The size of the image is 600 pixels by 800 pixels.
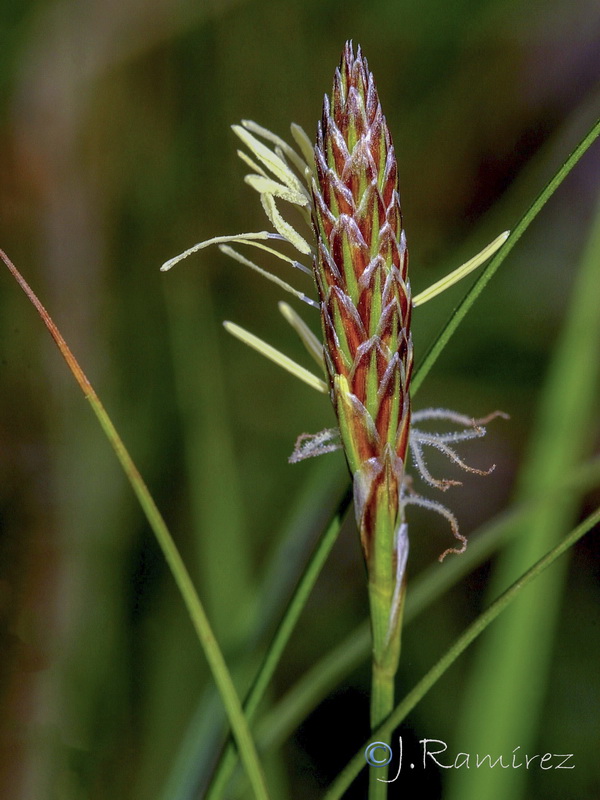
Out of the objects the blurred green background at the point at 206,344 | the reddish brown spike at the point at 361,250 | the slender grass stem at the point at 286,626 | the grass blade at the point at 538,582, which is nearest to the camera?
the reddish brown spike at the point at 361,250

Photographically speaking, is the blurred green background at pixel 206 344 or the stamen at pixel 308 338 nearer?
the stamen at pixel 308 338

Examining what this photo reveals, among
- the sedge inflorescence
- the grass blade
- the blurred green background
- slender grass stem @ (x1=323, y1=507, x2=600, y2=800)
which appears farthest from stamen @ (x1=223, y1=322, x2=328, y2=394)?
the blurred green background

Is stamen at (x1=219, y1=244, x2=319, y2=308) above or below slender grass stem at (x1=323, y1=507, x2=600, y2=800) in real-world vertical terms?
above

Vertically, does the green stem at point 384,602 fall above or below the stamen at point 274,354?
below

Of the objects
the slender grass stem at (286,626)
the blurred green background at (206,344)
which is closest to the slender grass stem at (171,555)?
the slender grass stem at (286,626)

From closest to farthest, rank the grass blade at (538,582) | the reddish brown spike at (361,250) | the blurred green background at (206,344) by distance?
the reddish brown spike at (361,250) < the grass blade at (538,582) < the blurred green background at (206,344)
